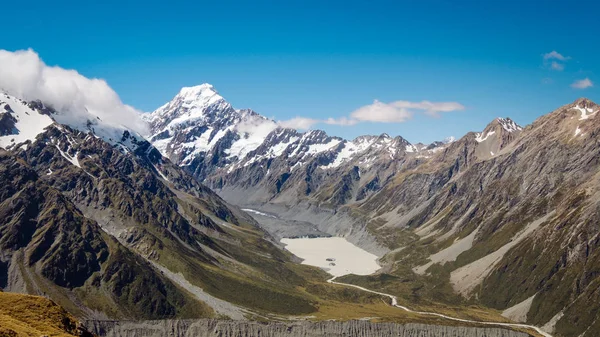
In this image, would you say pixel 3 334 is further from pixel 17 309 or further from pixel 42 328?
pixel 17 309

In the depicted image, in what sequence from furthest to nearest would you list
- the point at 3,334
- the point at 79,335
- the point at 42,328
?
1. the point at 79,335
2. the point at 42,328
3. the point at 3,334

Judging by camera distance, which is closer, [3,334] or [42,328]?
[3,334]

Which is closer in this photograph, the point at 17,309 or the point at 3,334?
the point at 3,334

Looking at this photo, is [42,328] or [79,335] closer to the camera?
[42,328]

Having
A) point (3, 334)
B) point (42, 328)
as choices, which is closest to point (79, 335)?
point (42, 328)

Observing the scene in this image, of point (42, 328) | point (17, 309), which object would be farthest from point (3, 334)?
point (17, 309)

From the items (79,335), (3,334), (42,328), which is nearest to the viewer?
(3,334)

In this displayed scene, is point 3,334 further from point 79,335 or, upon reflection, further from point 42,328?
point 79,335
